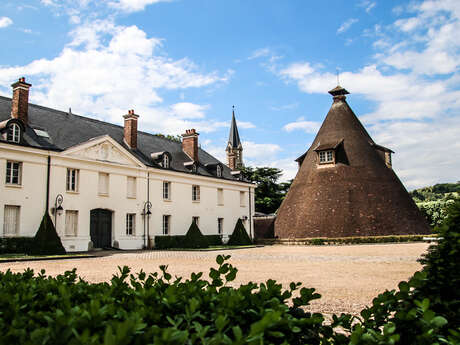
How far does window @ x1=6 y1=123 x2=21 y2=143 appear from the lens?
20.8 meters

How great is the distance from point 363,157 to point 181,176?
1457 cm

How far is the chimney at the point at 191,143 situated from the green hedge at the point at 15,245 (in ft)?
50.1

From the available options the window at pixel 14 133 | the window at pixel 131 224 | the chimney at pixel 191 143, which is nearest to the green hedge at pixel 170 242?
the window at pixel 131 224

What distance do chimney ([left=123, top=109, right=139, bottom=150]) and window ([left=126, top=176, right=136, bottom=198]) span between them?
2.86 m

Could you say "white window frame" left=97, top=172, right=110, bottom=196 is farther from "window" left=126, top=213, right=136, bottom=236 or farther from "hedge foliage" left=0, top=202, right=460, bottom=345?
"hedge foliage" left=0, top=202, right=460, bottom=345

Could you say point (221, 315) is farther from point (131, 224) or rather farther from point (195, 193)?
point (195, 193)

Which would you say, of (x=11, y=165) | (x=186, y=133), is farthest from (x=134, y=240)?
(x=186, y=133)

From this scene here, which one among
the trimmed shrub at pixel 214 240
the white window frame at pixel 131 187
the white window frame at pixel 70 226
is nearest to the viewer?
the white window frame at pixel 70 226

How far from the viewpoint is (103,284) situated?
283 cm

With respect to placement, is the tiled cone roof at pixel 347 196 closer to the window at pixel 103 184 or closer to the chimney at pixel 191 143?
Result: the chimney at pixel 191 143

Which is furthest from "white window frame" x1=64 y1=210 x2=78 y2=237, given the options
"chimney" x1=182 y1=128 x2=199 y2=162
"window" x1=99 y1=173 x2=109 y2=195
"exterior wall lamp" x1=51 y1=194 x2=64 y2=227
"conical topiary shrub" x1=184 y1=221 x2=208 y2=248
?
"chimney" x1=182 y1=128 x2=199 y2=162

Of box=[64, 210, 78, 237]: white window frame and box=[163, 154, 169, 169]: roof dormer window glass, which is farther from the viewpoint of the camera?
box=[163, 154, 169, 169]: roof dormer window glass

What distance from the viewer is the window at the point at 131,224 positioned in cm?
2648

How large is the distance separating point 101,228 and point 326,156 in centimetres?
1853
